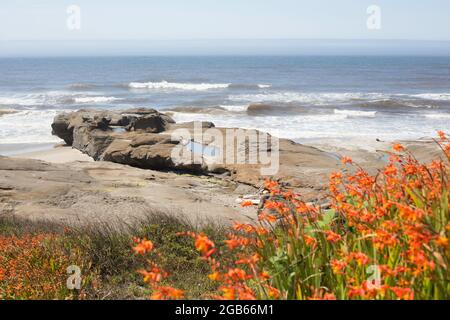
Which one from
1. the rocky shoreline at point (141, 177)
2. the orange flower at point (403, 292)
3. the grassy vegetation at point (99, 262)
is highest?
the orange flower at point (403, 292)

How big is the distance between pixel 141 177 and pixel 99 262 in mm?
7265

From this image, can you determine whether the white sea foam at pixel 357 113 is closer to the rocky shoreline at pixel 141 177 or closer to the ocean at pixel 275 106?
the ocean at pixel 275 106

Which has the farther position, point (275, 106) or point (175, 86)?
point (175, 86)

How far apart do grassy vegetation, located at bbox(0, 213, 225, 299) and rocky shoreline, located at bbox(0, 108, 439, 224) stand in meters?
1.27

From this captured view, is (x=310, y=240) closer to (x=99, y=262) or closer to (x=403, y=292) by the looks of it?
(x=403, y=292)

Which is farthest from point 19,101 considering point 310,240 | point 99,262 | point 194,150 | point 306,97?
point 310,240

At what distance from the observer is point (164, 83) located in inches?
2283

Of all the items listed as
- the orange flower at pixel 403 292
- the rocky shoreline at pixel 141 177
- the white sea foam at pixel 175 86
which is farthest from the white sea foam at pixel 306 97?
the orange flower at pixel 403 292

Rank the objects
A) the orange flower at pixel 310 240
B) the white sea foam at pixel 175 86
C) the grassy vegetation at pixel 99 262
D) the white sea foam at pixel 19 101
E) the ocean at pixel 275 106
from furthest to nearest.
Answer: the white sea foam at pixel 175 86 < the white sea foam at pixel 19 101 < the ocean at pixel 275 106 < the grassy vegetation at pixel 99 262 < the orange flower at pixel 310 240

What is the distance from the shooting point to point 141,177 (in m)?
12.5

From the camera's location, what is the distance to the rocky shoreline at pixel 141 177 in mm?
9195

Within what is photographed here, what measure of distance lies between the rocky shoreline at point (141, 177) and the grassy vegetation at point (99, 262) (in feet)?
4.16
